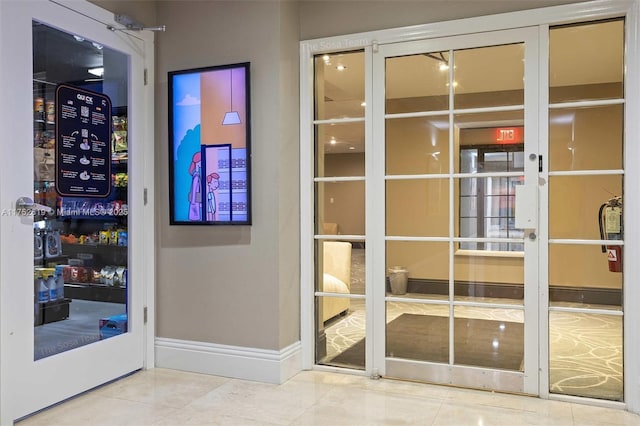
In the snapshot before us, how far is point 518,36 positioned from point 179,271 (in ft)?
8.48

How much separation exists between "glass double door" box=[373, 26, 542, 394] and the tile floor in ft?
0.77

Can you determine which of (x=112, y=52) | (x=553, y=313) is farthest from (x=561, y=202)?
(x=112, y=52)

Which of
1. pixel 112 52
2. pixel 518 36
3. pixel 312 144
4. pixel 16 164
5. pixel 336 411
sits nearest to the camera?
pixel 16 164

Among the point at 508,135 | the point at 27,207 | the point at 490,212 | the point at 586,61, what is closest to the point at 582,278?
the point at 490,212

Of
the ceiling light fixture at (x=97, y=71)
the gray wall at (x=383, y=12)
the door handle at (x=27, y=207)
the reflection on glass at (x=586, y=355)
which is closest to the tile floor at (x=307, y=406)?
the reflection on glass at (x=586, y=355)

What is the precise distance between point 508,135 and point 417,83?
64 centimetres

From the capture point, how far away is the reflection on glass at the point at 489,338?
2.99 meters

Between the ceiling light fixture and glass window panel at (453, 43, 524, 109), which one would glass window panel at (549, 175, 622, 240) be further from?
the ceiling light fixture

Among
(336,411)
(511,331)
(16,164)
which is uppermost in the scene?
(16,164)

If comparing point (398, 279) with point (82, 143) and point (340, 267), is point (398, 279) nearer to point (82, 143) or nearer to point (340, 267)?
point (340, 267)

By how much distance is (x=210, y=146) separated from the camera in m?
3.34

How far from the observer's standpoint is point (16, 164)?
2553 mm

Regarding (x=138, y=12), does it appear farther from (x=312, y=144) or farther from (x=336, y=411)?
(x=336, y=411)

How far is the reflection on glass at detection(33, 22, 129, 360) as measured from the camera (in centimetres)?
272
